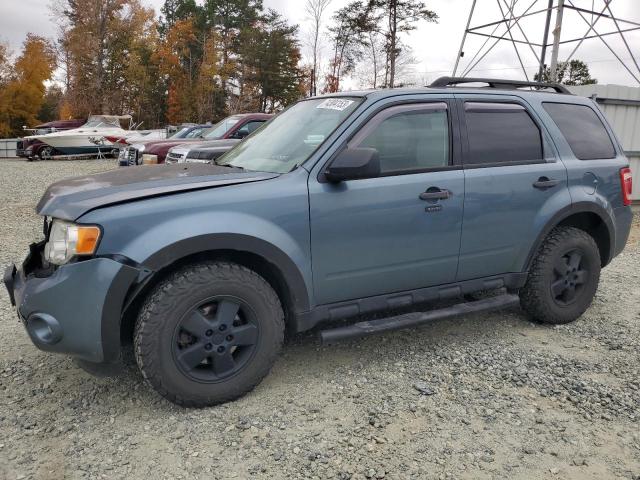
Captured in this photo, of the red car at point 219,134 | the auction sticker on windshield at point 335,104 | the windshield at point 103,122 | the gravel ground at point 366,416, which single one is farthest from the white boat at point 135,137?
the auction sticker on windshield at point 335,104

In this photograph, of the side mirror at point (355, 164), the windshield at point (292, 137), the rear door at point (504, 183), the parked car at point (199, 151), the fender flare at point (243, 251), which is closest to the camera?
the fender flare at point (243, 251)

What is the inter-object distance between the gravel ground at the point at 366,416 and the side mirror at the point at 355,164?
4.34 ft

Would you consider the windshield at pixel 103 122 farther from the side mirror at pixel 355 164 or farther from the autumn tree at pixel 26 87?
the autumn tree at pixel 26 87

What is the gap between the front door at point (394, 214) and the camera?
326cm

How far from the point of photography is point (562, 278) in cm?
435

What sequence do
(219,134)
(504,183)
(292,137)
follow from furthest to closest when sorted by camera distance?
(219,134) → (504,183) → (292,137)

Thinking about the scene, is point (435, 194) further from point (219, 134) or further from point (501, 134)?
point (219, 134)

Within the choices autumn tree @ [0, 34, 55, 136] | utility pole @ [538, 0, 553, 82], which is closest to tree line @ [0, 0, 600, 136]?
autumn tree @ [0, 34, 55, 136]

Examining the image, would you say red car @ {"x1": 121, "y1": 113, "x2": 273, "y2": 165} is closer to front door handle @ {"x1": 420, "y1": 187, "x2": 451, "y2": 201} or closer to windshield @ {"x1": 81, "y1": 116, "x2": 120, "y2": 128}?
front door handle @ {"x1": 420, "y1": 187, "x2": 451, "y2": 201}

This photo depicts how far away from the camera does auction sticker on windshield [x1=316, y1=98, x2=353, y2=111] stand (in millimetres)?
3643

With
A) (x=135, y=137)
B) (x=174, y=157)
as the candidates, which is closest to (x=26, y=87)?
(x=135, y=137)

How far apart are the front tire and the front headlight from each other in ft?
1.38

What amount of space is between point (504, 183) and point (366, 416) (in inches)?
76.5

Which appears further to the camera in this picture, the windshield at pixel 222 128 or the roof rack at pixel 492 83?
the windshield at pixel 222 128
